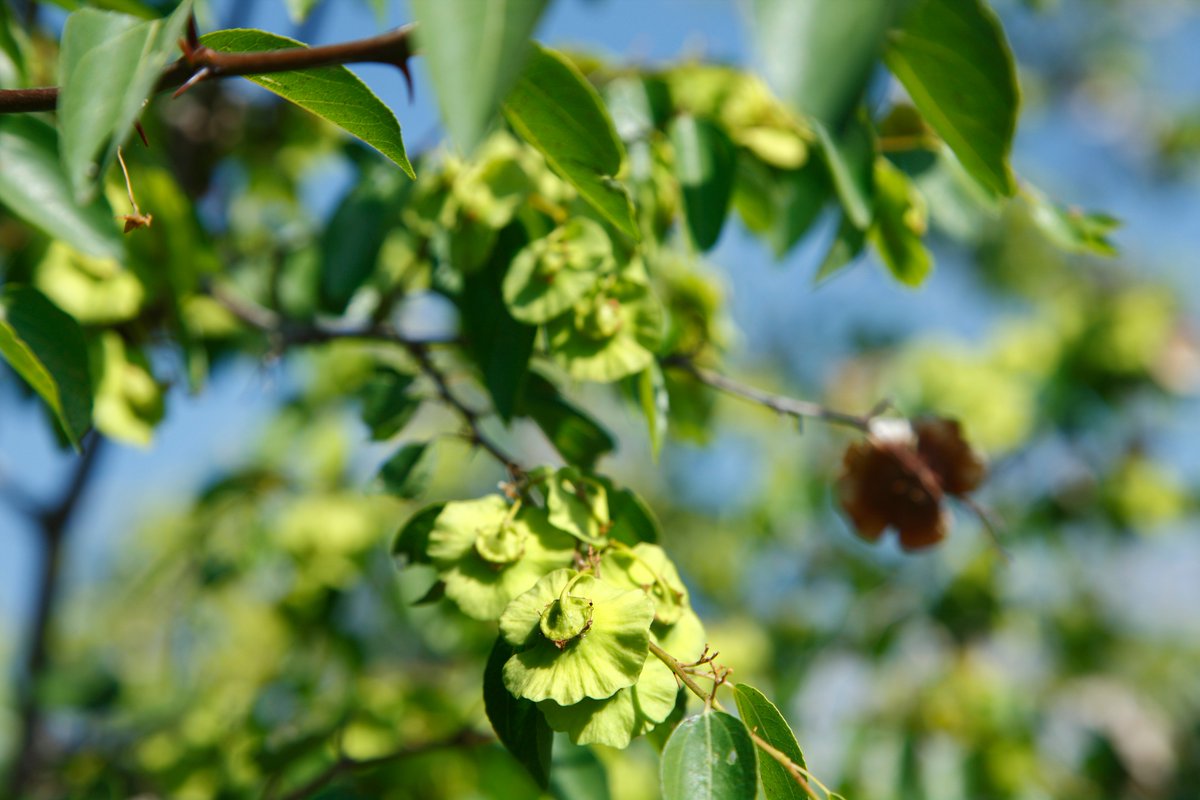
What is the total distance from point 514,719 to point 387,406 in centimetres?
38

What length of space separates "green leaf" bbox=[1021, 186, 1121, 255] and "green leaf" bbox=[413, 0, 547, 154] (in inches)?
27.0

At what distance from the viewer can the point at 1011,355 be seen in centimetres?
235

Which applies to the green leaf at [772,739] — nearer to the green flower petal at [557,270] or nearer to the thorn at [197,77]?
the green flower petal at [557,270]

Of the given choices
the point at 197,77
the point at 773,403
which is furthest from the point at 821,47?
the point at 773,403

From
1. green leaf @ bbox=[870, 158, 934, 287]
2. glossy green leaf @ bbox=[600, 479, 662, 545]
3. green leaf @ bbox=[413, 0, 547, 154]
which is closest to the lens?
green leaf @ bbox=[413, 0, 547, 154]

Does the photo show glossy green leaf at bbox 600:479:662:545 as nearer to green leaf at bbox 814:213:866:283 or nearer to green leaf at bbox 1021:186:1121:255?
green leaf at bbox 814:213:866:283

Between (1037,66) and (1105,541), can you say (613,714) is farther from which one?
(1037,66)

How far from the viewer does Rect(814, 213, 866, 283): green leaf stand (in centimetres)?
93

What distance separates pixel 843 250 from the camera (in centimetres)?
94

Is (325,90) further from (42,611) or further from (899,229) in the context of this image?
(42,611)

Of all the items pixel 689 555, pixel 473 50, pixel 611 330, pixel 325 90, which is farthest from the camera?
pixel 689 555

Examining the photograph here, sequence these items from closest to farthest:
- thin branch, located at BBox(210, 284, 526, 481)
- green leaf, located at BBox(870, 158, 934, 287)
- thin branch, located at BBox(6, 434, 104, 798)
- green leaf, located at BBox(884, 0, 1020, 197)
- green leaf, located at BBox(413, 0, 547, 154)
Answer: green leaf, located at BBox(413, 0, 547, 154), green leaf, located at BBox(884, 0, 1020, 197), thin branch, located at BBox(210, 284, 526, 481), green leaf, located at BBox(870, 158, 934, 287), thin branch, located at BBox(6, 434, 104, 798)

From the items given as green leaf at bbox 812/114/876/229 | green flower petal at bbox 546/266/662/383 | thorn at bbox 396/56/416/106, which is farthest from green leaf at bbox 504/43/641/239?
green leaf at bbox 812/114/876/229

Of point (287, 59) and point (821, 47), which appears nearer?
point (821, 47)
